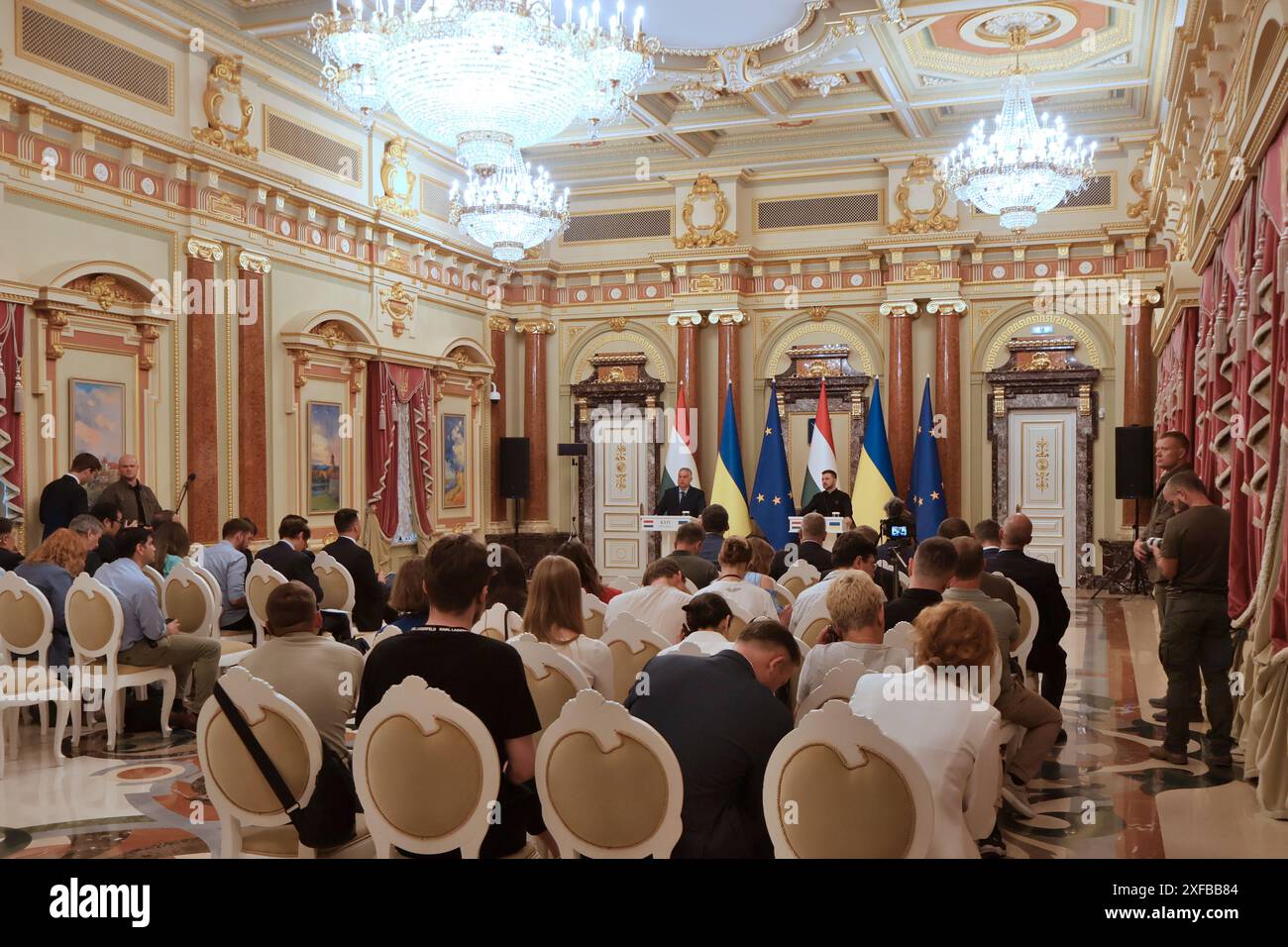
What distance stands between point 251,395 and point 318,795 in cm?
760

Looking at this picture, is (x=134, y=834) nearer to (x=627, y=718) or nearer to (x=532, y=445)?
(x=627, y=718)

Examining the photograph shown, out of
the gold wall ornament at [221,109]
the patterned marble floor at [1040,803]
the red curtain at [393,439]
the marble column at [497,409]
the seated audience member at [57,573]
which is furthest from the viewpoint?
the marble column at [497,409]

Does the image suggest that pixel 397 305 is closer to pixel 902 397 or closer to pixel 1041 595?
pixel 902 397

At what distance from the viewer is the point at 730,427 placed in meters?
13.0

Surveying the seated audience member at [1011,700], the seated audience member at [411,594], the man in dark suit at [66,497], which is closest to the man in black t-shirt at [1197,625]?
the seated audience member at [1011,700]

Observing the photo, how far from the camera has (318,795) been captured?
3.09 metres

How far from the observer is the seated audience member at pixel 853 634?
3670 mm

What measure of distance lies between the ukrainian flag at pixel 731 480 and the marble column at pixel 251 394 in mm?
5155

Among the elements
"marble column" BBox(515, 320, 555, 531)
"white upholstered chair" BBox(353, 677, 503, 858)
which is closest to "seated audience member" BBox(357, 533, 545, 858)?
"white upholstered chair" BBox(353, 677, 503, 858)

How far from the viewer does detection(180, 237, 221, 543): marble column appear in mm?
9320

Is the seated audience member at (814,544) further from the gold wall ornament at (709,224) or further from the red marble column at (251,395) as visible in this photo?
the gold wall ornament at (709,224)

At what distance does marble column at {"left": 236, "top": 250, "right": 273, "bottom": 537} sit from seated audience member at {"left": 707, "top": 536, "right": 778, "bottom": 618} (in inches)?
241

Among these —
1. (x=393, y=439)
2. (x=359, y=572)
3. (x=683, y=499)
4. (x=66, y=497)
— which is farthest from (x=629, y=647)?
(x=393, y=439)

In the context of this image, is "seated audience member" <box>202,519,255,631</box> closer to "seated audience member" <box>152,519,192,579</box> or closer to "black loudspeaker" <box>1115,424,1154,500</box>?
"seated audience member" <box>152,519,192,579</box>
